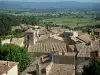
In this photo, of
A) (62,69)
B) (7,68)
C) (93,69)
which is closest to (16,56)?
(7,68)

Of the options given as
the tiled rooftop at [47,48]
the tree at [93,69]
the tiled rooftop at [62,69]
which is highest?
the tree at [93,69]

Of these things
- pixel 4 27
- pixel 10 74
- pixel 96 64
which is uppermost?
pixel 96 64

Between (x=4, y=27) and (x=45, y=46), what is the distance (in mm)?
53824

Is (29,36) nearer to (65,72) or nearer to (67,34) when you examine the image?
(65,72)

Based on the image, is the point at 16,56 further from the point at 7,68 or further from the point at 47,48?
the point at 7,68

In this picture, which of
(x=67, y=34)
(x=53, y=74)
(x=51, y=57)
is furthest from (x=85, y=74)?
(x=67, y=34)

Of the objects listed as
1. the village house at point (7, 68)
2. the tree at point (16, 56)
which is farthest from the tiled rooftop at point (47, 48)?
the village house at point (7, 68)

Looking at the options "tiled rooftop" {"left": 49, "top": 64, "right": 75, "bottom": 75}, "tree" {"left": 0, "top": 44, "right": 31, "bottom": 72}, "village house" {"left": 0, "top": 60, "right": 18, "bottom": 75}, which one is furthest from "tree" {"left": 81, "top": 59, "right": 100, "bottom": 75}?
"tree" {"left": 0, "top": 44, "right": 31, "bottom": 72}

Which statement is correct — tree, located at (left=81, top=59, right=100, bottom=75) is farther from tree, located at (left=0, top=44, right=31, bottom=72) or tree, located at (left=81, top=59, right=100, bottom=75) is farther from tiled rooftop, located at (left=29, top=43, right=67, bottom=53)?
tiled rooftop, located at (left=29, top=43, right=67, bottom=53)

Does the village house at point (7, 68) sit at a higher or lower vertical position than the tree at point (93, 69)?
lower

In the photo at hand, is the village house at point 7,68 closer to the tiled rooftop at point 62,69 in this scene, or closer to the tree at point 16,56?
the tiled rooftop at point 62,69

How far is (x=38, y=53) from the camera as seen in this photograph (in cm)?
3534

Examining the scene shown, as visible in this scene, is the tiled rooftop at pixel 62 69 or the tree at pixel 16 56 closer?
the tiled rooftop at pixel 62 69

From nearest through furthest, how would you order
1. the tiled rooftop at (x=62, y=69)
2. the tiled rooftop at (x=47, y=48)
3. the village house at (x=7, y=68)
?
1. the village house at (x=7, y=68)
2. the tiled rooftop at (x=62, y=69)
3. the tiled rooftop at (x=47, y=48)
